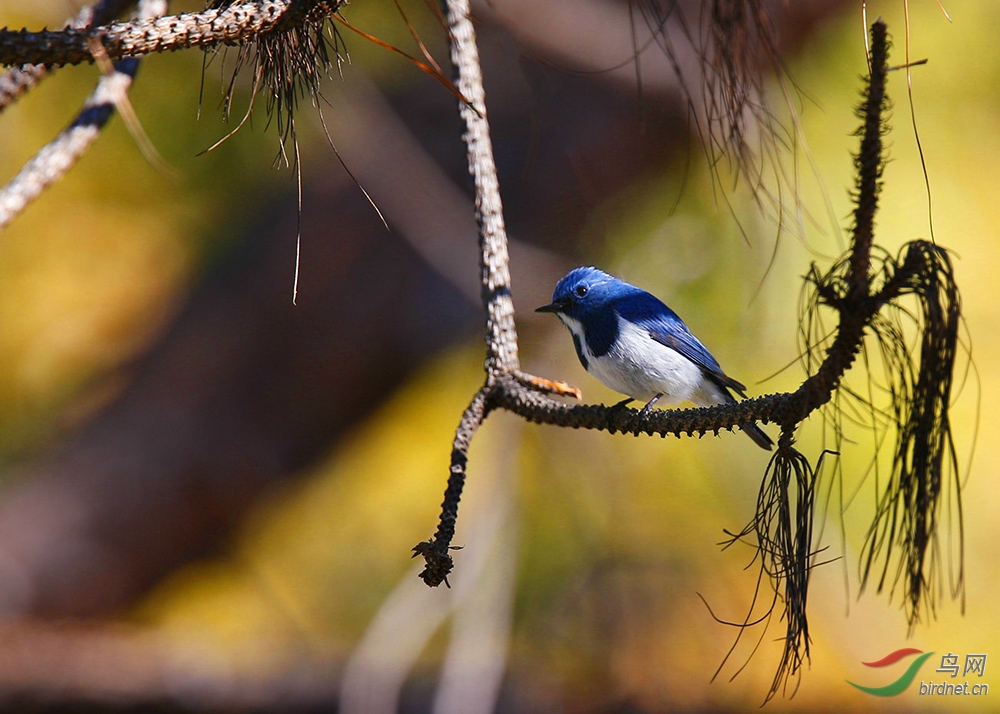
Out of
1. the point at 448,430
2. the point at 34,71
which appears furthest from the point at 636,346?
the point at 448,430

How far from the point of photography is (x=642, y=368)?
6.41 feet

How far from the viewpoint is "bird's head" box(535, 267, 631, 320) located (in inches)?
85.0

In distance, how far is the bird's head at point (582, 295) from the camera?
2.16 meters

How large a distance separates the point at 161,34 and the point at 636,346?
1290mm

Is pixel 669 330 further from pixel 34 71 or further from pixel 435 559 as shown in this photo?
pixel 34 71

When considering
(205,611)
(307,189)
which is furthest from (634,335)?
(205,611)

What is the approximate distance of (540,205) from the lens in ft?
12.3

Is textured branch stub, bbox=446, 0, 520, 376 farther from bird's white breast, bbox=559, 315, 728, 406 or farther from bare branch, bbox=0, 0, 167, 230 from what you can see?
bird's white breast, bbox=559, 315, 728, 406

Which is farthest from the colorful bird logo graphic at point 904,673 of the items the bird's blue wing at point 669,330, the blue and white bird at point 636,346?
the bird's blue wing at point 669,330

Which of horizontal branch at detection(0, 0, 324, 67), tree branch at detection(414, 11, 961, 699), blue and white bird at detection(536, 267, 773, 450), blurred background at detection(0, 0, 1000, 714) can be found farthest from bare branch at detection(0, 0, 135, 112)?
blurred background at detection(0, 0, 1000, 714)

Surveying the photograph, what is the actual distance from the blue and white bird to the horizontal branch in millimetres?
1140

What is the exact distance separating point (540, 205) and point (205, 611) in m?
2.75

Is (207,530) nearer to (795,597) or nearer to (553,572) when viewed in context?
→ (553,572)

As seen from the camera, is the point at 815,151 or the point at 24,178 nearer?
the point at 24,178
